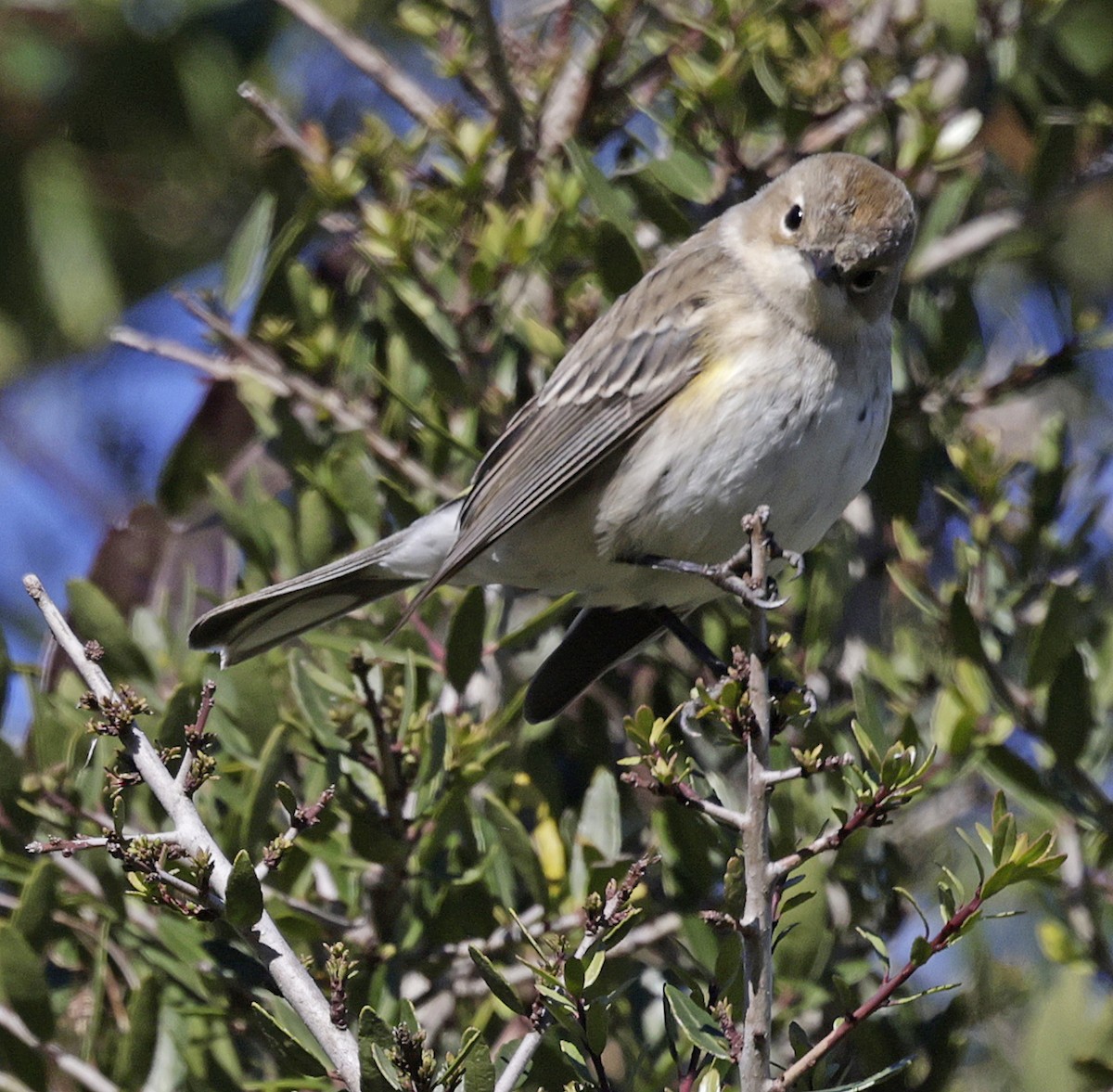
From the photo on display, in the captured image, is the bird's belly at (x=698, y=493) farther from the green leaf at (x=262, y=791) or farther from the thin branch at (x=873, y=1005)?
the thin branch at (x=873, y=1005)

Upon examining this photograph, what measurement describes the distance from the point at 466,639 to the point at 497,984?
3.51ft

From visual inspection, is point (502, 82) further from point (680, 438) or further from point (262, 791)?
point (262, 791)

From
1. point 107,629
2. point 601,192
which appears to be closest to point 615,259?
point 601,192

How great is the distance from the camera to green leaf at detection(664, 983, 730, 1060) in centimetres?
206

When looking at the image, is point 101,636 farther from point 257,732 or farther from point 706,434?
point 706,434

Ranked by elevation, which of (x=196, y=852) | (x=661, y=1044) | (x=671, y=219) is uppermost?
(x=196, y=852)

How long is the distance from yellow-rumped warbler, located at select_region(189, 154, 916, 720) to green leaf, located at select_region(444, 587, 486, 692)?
0.09 metres

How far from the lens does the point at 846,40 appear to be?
352cm

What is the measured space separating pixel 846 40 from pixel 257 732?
2.05 meters

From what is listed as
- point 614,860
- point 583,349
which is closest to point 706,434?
point 583,349

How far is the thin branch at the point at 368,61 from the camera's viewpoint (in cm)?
376

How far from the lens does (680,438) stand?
328 centimetres

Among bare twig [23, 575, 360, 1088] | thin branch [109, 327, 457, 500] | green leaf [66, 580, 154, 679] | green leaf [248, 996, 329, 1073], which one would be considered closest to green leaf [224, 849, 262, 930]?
bare twig [23, 575, 360, 1088]

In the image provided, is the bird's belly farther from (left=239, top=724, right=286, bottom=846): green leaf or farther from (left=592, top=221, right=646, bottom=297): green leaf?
(left=239, top=724, right=286, bottom=846): green leaf
